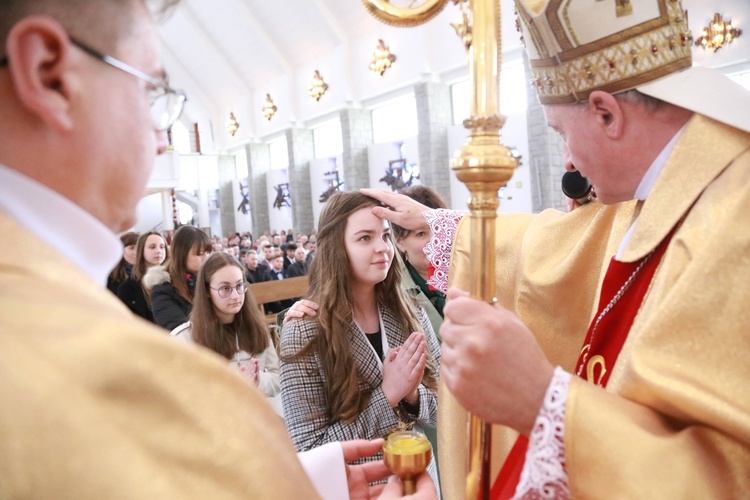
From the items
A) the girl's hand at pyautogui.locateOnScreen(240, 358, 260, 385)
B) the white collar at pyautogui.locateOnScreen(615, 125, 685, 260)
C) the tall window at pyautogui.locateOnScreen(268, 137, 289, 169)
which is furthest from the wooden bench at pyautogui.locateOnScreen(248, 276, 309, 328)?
the tall window at pyautogui.locateOnScreen(268, 137, 289, 169)

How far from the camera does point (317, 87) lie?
16469 millimetres

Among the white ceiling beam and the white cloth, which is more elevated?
the white ceiling beam

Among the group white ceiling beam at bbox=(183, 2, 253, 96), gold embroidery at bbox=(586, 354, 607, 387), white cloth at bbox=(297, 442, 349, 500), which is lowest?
white cloth at bbox=(297, 442, 349, 500)

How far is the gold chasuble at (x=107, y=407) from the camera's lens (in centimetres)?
56

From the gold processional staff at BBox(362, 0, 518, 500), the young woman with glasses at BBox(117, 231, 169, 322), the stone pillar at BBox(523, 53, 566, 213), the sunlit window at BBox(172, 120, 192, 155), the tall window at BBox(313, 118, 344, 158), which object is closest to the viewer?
the gold processional staff at BBox(362, 0, 518, 500)

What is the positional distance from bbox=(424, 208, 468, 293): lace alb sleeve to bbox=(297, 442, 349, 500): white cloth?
0.97 m

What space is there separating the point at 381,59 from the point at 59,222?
557 inches

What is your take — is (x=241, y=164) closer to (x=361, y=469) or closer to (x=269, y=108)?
(x=269, y=108)

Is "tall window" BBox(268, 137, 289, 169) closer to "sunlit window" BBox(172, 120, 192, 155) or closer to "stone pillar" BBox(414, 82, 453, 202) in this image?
"sunlit window" BBox(172, 120, 192, 155)

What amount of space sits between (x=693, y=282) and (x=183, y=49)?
21.4 meters

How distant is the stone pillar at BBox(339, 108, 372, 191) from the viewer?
15.7 m

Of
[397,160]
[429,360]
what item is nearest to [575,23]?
[429,360]

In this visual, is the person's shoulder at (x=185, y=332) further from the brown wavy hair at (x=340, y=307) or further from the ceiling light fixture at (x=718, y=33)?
the ceiling light fixture at (x=718, y=33)

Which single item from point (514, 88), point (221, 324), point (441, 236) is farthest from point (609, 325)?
point (514, 88)
